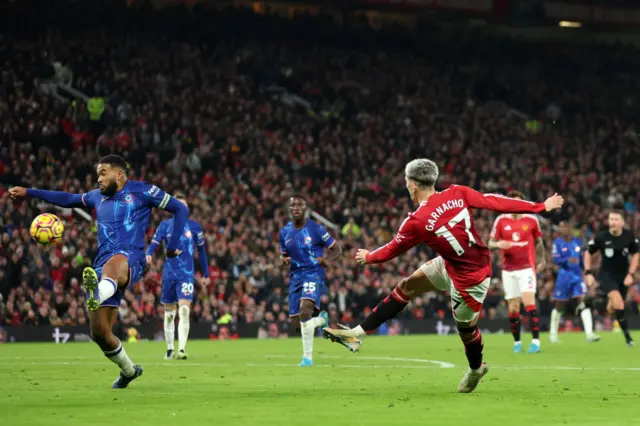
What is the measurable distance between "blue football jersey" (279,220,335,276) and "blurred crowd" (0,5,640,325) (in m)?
11.1

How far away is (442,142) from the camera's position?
4191 cm

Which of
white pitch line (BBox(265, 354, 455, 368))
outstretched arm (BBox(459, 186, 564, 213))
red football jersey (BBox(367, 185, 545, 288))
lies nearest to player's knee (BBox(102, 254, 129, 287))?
red football jersey (BBox(367, 185, 545, 288))

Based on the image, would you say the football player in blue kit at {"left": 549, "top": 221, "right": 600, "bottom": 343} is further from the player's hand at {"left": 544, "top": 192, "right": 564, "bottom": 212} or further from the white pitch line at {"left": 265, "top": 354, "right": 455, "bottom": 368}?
the player's hand at {"left": 544, "top": 192, "right": 564, "bottom": 212}

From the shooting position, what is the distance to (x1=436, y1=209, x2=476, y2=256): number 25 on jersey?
11.2 meters

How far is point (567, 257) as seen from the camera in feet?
88.6

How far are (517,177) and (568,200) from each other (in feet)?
6.57

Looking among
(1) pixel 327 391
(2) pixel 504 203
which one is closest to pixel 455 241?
(2) pixel 504 203

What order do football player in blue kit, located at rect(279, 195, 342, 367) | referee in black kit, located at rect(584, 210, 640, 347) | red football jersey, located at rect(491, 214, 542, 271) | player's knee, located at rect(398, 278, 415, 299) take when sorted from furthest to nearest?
referee in black kit, located at rect(584, 210, 640, 347)
red football jersey, located at rect(491, 214, 542, 271)
football player in blue kit, located at rect(279, 195, 342, 367)
player's knee, located at rect(398, 278, 415, 299)

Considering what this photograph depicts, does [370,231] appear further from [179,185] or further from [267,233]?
[179,185]

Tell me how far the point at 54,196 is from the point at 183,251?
25.9 feet

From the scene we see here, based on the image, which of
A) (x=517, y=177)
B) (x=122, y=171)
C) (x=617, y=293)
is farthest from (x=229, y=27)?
(x=122, y=171)

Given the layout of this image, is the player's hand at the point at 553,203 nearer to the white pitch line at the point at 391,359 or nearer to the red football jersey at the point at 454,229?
the red football jersey at the point at 454,229

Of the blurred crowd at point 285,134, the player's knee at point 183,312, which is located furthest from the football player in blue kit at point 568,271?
the player's knee at point 183,312

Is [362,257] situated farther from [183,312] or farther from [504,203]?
[183,312]
